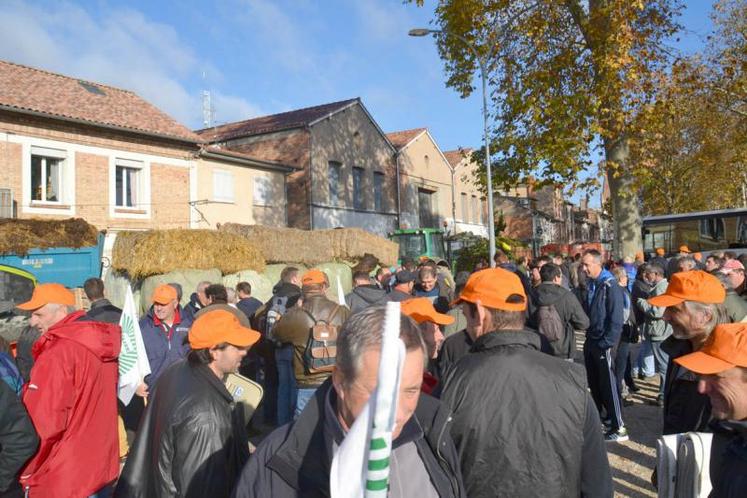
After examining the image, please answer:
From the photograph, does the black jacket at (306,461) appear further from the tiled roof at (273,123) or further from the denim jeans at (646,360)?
the tiled roof at (273,123)

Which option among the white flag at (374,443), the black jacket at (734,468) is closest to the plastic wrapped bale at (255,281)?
the black jacket at (734,468)

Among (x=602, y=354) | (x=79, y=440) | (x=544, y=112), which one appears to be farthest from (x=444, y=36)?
(x=79, y=440)

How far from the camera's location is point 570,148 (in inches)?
557

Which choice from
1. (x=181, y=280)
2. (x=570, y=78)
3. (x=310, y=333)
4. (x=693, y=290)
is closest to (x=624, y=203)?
(x=570, y=78)

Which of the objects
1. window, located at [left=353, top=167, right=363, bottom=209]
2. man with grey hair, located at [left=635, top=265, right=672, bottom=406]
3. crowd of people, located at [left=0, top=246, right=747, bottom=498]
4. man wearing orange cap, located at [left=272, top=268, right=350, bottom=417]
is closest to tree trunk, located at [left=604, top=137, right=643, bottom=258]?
man with grey hair, located at [left=635, top=265, right=672, bottom=406]

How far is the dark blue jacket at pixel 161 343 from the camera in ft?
17.2

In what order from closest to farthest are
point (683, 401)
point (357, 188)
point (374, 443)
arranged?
point (374, 443)
point (683, 401)
point (357, 188)

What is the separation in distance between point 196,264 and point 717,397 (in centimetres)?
1195

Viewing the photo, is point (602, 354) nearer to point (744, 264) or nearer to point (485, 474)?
point (744, 264)

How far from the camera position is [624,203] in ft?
48.6

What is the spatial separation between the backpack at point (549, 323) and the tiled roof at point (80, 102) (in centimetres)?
1629

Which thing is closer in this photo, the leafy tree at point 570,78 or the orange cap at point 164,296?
the orange cap at point 164,296

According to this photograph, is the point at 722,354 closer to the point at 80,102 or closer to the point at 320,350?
the point at 320,350

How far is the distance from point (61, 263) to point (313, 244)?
7423 mm
